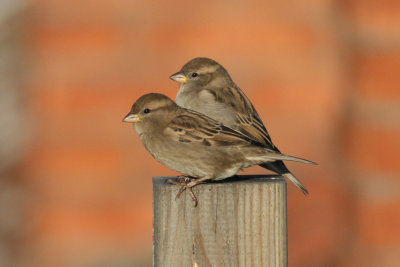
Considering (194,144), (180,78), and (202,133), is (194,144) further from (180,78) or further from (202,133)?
(180,78)

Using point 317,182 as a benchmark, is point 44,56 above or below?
above

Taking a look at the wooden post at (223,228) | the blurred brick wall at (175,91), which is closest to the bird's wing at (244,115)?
the blurred brick wall at (175,91)

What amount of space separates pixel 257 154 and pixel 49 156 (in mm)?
1974

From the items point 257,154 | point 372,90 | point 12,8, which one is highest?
point 12,8

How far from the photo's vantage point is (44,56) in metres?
5.55

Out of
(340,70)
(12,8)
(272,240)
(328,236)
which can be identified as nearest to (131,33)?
(12,8)

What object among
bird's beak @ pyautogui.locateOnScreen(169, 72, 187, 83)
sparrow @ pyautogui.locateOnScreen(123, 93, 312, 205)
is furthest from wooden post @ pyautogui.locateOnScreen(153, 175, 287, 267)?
bird's beak @ pyautogui.locateOnScreen(169, 72, 187, 83)

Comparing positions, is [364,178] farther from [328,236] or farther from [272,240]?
[272,240]

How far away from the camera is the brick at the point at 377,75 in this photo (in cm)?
540

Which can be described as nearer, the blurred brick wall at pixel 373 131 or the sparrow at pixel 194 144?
the sparrow at pixel 194 144

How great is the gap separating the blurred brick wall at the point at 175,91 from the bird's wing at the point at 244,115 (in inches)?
30.6

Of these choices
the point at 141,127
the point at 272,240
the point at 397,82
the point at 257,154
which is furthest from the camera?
the point at 397,82

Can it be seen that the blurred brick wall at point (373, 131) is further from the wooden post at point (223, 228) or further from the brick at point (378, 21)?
the wooden post at point (223, 228)

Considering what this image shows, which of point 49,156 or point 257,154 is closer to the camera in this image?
point 257,154
